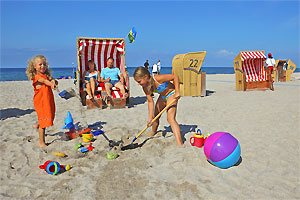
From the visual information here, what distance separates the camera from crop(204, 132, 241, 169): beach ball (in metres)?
3.52

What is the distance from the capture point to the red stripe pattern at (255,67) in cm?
1279

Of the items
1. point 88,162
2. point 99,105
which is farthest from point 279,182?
point 99,105

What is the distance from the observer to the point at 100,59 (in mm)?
9578

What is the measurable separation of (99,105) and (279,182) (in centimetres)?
564

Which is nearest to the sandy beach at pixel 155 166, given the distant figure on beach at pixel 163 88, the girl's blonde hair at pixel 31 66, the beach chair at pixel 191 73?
the distant figure on beach at pixel 163 88

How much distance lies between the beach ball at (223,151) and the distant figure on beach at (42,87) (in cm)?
246

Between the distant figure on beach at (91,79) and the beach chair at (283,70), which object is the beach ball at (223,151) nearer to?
the distant figure on beach at (91,79)

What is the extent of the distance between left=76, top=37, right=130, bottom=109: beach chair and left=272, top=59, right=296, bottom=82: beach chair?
1140cm

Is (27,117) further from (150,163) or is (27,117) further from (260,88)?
(260,88)

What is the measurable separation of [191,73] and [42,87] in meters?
6.71

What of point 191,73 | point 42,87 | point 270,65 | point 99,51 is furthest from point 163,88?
point 270,65

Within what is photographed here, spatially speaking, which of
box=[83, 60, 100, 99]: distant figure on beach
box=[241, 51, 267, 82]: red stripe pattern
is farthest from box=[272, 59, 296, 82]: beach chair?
box=[83, 60, 100, 99]: distant figure on beach

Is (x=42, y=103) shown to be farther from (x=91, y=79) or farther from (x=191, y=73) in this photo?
(x=191, y=73)

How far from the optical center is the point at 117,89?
332 inches
